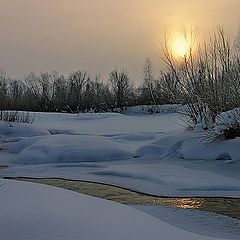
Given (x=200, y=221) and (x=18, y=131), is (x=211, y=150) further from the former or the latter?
(x=18, y=131)

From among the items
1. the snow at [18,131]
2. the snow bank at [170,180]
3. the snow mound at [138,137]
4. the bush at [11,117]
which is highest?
the bush at [11,117]

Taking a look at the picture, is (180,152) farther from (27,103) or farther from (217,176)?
(27,103)

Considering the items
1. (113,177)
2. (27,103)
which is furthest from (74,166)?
(27,103)

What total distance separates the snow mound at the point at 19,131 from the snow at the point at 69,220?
15046 mm

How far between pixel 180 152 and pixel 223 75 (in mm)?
3080

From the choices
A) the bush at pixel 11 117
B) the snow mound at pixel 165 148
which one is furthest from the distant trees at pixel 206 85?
the bush at pixel 11 117

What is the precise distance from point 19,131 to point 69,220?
16855 mm

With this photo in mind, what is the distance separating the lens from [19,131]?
20375mm

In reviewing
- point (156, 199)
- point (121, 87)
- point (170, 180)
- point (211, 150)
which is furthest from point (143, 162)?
point (121, 87)

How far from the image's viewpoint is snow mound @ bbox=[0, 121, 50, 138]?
2006 centimetres

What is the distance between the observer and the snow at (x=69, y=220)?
3.64 m

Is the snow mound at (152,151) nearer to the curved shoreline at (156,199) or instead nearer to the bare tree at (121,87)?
the curved shoreline at (156,199)

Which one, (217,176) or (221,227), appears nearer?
(221,227)

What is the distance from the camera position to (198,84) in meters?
14.8
